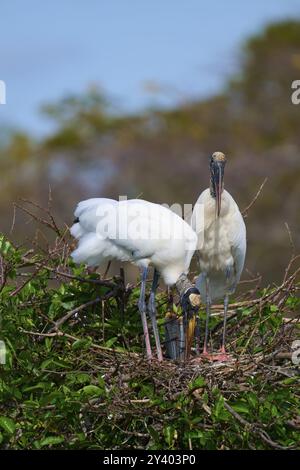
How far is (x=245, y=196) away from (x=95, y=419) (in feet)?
41.5

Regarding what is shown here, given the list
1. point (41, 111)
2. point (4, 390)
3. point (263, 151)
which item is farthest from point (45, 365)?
point (41, 111)

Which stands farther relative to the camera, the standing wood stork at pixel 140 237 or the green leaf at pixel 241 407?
the standing wood stork at pixel 140 237

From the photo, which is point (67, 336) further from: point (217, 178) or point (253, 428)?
point (217, 178)

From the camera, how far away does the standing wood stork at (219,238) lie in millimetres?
6742

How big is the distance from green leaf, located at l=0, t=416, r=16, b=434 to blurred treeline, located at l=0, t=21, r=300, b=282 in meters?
12.0

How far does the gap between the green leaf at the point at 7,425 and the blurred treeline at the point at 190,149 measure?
11955mm

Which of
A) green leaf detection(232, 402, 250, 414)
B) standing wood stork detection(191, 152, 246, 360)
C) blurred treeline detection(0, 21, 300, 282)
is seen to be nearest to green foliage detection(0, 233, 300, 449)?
green leaf detection(232, 402, 250, 414)

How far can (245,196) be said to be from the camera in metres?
17.6

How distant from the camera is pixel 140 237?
6.37m

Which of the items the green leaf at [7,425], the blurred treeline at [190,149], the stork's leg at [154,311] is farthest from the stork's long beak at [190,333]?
the blurred treeline at [190,149]

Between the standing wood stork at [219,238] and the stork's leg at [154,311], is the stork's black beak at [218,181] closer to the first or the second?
the standing wood stork at [219,238]

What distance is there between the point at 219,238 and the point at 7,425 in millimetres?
2296

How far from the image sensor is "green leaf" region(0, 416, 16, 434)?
4965mm

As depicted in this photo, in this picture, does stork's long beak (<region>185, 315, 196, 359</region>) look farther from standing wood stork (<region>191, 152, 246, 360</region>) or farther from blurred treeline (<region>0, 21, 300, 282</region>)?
blurred treeline (<region>0, 21, 300, 282</region>)
